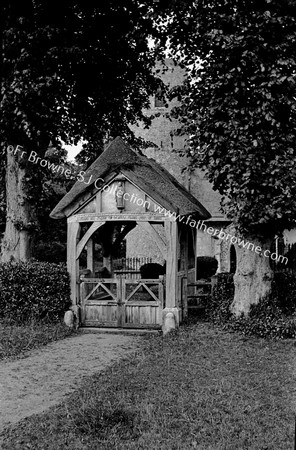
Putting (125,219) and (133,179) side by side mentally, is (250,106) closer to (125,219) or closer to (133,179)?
(133,179)

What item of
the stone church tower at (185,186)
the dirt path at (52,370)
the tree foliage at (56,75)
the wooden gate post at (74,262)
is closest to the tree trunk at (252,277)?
the dirt path at (52,370)

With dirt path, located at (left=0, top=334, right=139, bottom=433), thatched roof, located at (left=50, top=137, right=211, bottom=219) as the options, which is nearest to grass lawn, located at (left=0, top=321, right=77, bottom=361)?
dirt path, located at (left=0, top=334, right=139, bottom=433)

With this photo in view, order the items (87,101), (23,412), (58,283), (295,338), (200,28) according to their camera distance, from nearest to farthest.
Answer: (23,412) < (295,338) < (200,28) < (58,283) < (87,101)

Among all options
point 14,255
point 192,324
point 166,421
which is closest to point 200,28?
point 192,324

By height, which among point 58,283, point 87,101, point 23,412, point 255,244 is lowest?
point 23,412

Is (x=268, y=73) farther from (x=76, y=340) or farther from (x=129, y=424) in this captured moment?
(x=129, y=424)

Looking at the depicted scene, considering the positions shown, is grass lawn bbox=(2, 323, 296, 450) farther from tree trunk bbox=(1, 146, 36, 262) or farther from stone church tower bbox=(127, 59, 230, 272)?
stone church tower bbox=(127, 59, 230, 272)

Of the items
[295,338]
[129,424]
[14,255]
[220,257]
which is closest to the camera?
[129,424]

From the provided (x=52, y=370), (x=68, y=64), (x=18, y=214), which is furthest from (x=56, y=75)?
(x=52, y=370)

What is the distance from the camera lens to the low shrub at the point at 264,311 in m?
12.3

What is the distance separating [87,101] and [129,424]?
12578 mm

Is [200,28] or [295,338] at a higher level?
[200,28]

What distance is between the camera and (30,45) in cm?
1437

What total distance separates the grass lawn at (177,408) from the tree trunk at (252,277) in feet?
8.89
